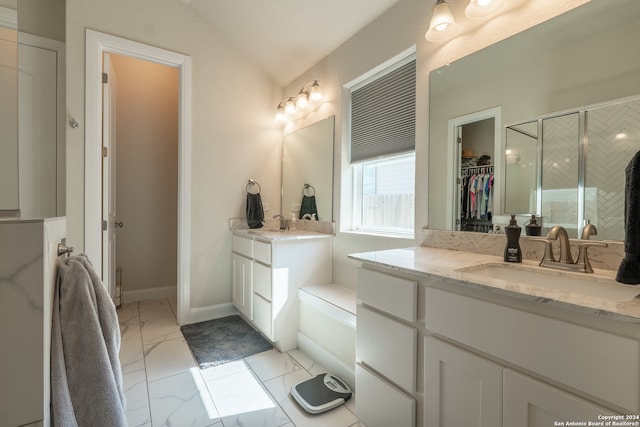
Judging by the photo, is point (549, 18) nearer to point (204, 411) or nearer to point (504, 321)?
point (504, 321)

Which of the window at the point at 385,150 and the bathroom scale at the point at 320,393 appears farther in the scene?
the window at the point at 385,150

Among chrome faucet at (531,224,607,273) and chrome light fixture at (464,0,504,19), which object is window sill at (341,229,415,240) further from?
chrome light fixture at (464,0,504,19)

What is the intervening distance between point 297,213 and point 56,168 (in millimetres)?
1873

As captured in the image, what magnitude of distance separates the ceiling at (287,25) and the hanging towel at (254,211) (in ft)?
4.41

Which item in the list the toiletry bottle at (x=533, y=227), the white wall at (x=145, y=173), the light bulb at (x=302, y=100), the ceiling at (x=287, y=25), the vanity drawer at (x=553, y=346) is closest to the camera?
the vanity drawer at (x=553, y=346)

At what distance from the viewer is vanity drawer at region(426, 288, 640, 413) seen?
2.15 feet

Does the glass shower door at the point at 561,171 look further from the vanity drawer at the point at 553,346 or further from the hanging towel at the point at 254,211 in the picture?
the hanging towel at the point at 254,211

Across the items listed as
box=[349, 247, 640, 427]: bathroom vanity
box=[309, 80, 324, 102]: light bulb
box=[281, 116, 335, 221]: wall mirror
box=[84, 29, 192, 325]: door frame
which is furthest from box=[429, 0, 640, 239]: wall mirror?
box=[84, 29, 192, 325]: door frame

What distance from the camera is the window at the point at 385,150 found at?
77.3 inches

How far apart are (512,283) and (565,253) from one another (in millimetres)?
419

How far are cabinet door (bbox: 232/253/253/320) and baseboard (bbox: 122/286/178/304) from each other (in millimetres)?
941

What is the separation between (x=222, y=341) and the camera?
2377 mm

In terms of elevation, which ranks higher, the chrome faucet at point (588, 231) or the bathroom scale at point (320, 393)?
the chrome faucet at point (588, 231)

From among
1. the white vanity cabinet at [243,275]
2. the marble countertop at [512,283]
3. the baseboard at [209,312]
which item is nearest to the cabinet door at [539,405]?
the marble countertop at [512,283]
